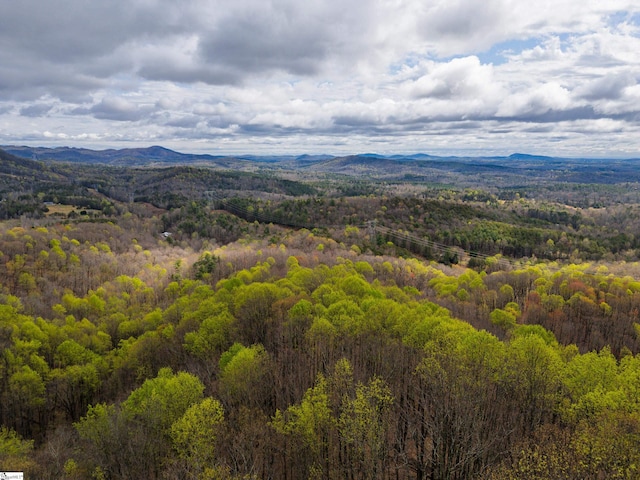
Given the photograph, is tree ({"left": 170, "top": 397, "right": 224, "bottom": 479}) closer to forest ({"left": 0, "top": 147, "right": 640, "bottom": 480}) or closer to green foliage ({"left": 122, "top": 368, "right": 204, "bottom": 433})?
forest ({"left": 0, "top": 147, "right": 640, "bottom": 480})

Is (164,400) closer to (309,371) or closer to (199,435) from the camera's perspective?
(199,435)

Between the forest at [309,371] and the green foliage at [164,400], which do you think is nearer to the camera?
the forest at [309,371]

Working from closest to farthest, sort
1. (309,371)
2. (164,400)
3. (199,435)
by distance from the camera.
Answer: (199,435), (164,400), (309,371)

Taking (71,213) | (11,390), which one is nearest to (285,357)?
(11,390)

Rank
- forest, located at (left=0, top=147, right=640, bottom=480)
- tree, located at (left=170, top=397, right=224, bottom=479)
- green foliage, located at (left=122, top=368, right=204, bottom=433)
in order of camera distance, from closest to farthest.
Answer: forest, located at (left=0, top=147, right=640, bottom=480) → tree, located at (left=170, top=397, right=224, bottom=479) → green foliage, located at (left=122, top=368, right=204, bottom=433)

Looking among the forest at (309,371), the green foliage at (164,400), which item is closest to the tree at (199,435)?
the forest at (309,371)

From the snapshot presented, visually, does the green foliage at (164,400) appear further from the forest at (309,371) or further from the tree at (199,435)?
the tree at (199,435)

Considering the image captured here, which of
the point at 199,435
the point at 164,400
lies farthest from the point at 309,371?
the point at 164,400

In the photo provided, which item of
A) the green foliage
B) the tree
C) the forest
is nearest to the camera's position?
the forest

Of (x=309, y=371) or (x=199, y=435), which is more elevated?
(x=199, y=435)

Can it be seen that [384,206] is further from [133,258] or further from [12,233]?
[12,233]

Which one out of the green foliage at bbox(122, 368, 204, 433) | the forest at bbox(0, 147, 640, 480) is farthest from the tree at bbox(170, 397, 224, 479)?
the green foliage at bbox(122, 368, 204, 433)
